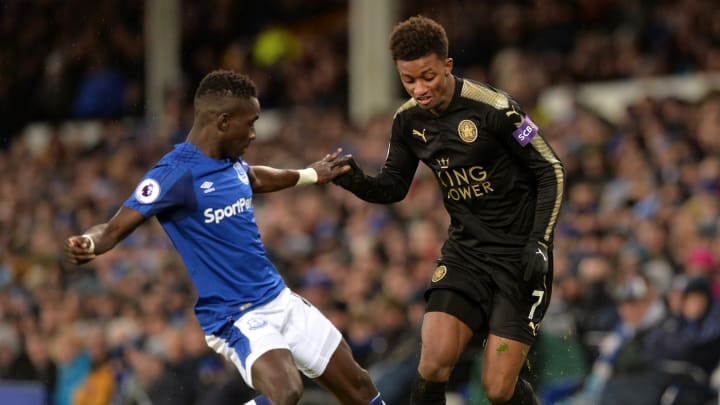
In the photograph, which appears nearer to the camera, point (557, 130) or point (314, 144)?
point (557, 130)

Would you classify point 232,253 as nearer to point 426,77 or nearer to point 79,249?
point 79,249

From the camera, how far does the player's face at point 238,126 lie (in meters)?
5.99

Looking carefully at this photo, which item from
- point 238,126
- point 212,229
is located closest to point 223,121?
point 238,126

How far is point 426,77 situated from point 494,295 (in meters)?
1.18

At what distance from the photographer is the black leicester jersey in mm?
6027

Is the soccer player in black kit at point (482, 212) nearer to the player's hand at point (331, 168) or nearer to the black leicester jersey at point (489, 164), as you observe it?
the black leicester jersey at point (489, 164)

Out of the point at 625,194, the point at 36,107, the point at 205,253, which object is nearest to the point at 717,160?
the point at 625,194

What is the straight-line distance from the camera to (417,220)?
11.4 metres

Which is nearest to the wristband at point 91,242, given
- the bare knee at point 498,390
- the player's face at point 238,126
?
the player's face at point 238,126

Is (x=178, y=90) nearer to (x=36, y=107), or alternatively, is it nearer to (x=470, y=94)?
(x=36, y=107)

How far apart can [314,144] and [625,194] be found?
474cm

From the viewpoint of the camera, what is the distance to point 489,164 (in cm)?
611

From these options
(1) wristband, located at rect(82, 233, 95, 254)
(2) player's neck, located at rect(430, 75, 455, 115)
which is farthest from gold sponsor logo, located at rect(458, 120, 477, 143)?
(1) wristband, located at rect(82, 233, 95, 254)

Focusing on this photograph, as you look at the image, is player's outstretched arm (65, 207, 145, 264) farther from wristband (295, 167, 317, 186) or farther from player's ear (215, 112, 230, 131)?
wristband (295, 167, 317, 186)
